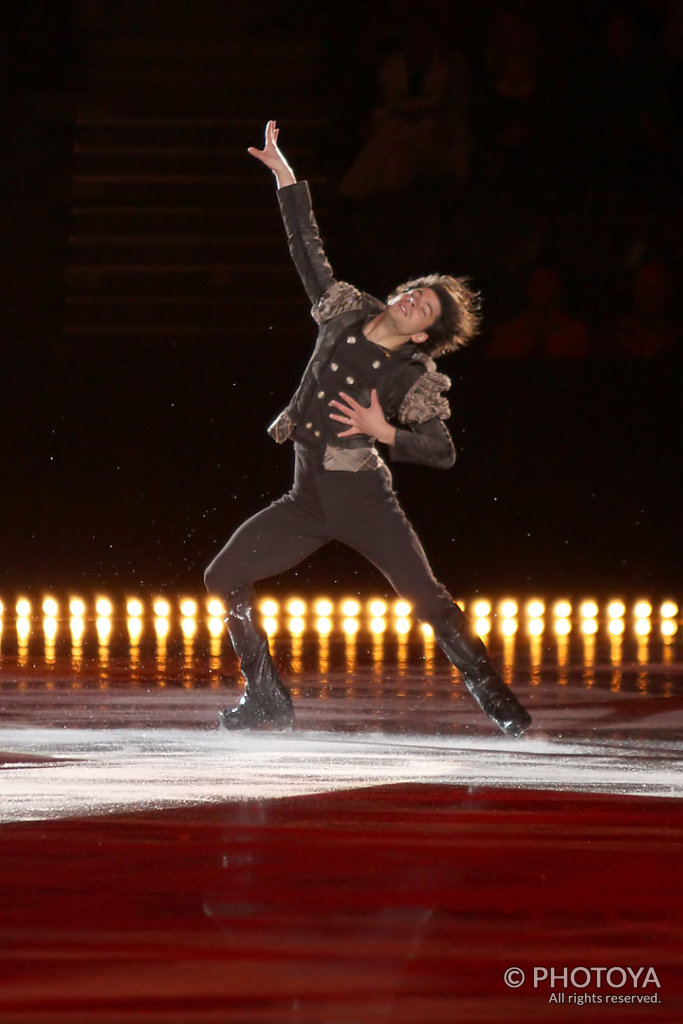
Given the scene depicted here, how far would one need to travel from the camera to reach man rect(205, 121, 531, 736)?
438cm

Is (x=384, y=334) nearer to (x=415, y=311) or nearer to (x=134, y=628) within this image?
(x=415, y=311)

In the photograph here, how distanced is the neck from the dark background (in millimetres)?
3008

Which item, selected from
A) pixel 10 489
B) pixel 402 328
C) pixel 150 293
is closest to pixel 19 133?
pixel 150 293

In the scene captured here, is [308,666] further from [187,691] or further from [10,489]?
[10,489]

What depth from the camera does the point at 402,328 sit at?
14.5 ft

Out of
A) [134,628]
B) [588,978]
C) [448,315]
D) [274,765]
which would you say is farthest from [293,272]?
[588,978]

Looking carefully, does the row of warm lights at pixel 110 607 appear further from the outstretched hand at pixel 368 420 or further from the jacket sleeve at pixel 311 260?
the outstretched hand at pixel 368 420

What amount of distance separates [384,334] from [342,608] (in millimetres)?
3303

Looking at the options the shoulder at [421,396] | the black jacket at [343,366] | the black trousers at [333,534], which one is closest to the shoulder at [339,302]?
the black jacket at [343,366]

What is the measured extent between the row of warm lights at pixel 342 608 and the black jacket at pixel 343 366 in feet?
10.2

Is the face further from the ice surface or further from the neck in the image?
the ice surface

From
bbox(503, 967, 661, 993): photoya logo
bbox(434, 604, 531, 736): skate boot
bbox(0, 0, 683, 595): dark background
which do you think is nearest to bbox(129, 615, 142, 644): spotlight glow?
bbox(0, 0, 683, 595): dark background

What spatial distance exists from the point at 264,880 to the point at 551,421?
4939 millimetres

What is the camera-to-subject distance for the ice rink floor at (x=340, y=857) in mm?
2209
